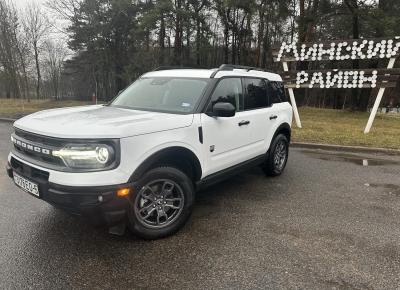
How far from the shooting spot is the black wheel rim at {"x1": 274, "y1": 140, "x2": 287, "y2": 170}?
591cm

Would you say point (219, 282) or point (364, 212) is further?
point (364, 212)

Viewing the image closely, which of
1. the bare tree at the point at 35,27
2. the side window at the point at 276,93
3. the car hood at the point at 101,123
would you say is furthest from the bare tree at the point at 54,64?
the car hood at the point at 101,123

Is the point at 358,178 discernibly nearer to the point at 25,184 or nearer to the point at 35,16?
the point at 25,184

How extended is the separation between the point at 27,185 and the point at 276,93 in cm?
416

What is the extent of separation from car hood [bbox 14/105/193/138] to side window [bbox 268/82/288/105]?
2267mm

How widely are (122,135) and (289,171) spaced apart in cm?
422

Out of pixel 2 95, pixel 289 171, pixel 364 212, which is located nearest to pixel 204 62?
pixel 289 171

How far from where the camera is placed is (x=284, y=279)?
114 inches

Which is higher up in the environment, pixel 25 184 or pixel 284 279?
pixel 25 184

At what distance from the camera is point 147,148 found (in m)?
3.27

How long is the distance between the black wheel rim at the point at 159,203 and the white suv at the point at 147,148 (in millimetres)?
11

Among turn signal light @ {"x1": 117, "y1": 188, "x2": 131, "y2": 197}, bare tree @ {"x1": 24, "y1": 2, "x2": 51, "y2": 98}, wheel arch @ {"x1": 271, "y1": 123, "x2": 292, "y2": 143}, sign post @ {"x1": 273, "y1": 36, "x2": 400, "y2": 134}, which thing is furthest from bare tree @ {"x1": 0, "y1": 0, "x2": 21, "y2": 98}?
turn signal light @ {"x1": 117, "y1": 188, "x2": 131, "y2": 197}

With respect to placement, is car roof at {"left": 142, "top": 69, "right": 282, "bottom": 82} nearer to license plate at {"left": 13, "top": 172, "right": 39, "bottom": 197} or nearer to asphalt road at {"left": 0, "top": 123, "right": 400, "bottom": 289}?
asphalt road at {"left": 0, "top": 123, "right": 400, "bottom": 289}

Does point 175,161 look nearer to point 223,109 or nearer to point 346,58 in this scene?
point 223,109
